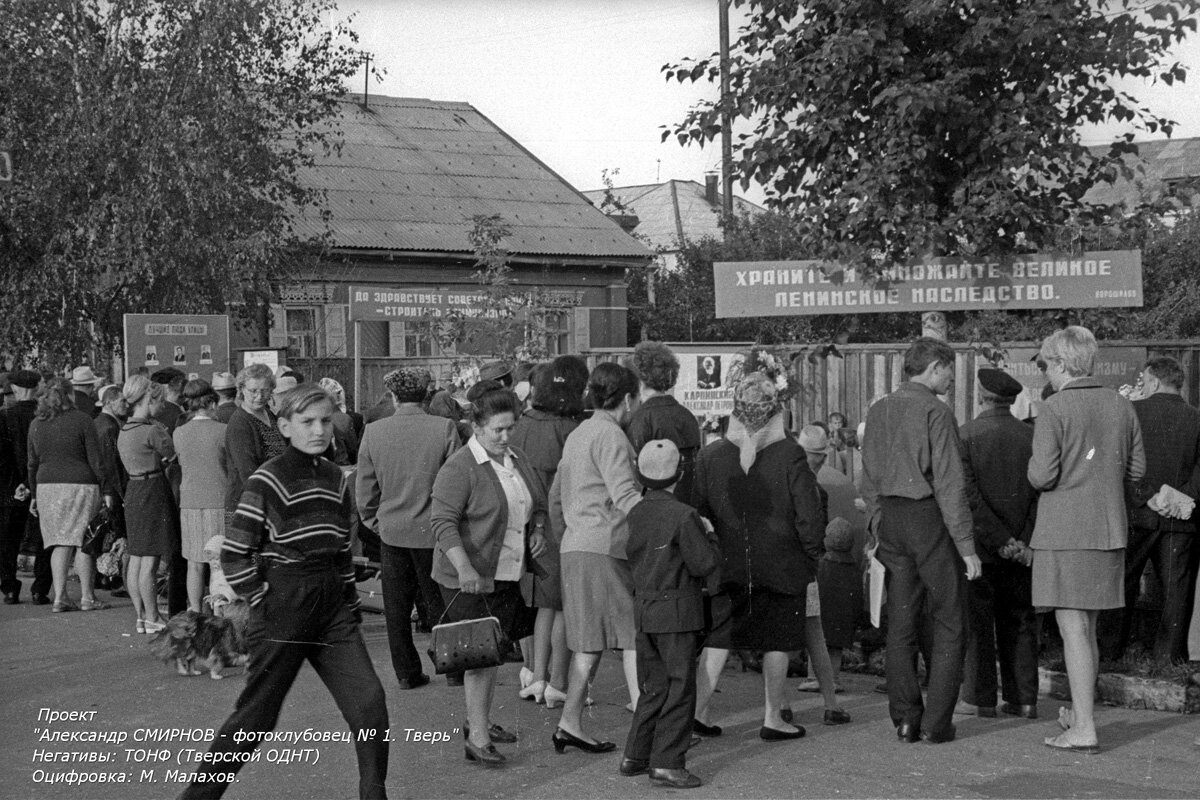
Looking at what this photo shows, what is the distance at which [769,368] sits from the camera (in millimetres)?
8094

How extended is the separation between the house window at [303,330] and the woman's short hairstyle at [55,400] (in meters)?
18.9

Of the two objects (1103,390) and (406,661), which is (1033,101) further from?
(406,661)

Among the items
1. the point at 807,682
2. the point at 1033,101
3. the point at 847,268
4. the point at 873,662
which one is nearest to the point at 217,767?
the point at 807,682

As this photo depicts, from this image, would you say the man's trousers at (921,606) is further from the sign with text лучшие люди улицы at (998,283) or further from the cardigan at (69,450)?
the cardigan at (69,450)

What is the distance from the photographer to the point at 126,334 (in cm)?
1658

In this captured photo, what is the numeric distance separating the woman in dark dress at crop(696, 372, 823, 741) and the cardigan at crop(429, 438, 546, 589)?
1.05 m

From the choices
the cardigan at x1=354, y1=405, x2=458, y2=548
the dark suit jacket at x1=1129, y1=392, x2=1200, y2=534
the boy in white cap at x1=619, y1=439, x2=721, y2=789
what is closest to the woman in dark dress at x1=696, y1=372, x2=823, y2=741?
the boy in white cap at x1=619, y1=439, x2=721, y2=789

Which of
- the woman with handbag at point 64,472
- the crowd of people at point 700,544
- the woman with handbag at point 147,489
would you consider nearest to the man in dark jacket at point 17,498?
the woman with handbag at point 64,472

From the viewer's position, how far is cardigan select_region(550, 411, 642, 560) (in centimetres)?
665

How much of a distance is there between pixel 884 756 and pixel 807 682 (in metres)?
1.68

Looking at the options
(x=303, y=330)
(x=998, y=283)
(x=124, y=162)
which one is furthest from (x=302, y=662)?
(x=303, y=330)

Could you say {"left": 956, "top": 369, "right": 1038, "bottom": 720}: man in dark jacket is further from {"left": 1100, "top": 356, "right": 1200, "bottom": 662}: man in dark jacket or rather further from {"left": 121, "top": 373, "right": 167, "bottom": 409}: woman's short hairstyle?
{"left": 121, "top": 373, "right": 167, "bottom": 409}: woman's short hairstyle

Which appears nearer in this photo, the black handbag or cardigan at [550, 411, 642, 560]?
cardigan at [550, 411, 642, 560]

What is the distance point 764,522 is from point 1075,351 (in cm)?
166
